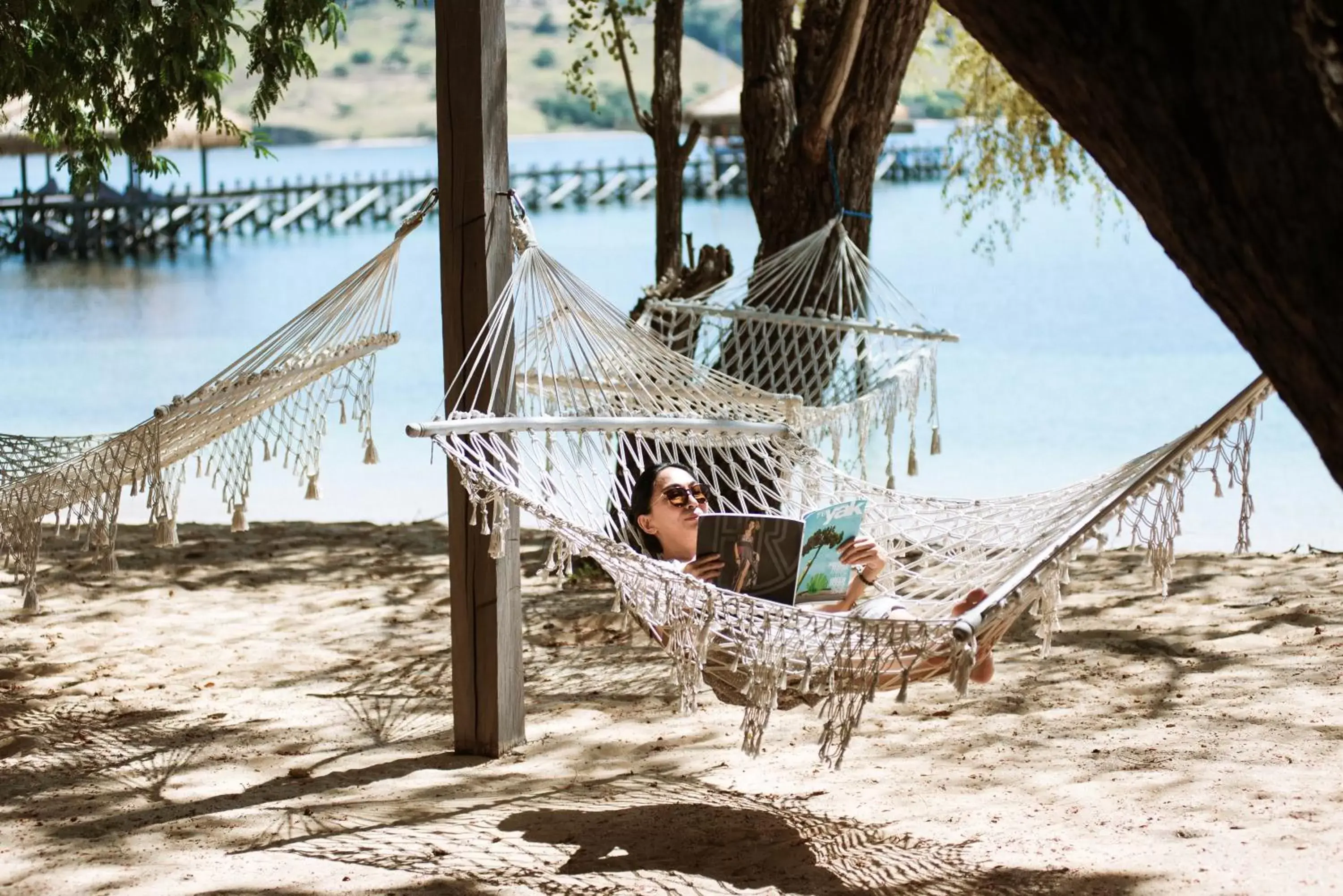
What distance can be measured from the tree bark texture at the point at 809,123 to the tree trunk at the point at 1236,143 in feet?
7.58

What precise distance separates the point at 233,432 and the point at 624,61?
2902 mm

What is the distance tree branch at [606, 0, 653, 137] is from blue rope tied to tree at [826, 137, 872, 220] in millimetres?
857

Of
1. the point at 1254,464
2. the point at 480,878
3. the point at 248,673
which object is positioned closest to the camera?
the point at 480,878

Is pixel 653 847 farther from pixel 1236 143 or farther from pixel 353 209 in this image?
pixel 353 209

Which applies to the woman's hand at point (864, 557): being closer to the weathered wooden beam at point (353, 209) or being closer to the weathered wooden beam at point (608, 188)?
the weathered wooden beam at point (353, 209)

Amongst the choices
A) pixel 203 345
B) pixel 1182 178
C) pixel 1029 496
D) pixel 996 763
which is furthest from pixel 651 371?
pixel 203 345

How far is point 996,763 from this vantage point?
2496 mm

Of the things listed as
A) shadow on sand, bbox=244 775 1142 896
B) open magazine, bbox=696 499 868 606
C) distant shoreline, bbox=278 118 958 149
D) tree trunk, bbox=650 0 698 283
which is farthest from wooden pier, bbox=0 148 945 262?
distant shoreline, bbox=278 118 958 149

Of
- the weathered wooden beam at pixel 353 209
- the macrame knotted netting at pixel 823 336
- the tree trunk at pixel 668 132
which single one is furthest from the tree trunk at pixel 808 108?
the weathered wooden beam at pixel 353 209

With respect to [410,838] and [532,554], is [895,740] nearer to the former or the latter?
[410,838]

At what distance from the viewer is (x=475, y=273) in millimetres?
2506

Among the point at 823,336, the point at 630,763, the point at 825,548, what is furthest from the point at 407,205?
the point at 825,548

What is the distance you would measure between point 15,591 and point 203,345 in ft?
33.1

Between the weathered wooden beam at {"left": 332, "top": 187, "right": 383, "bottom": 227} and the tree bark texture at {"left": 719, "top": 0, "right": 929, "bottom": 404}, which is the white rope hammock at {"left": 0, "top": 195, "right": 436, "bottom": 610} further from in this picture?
the weathered wooden beam at {"left": 332, "top": 187, "right": 383, "bottom": 227}
